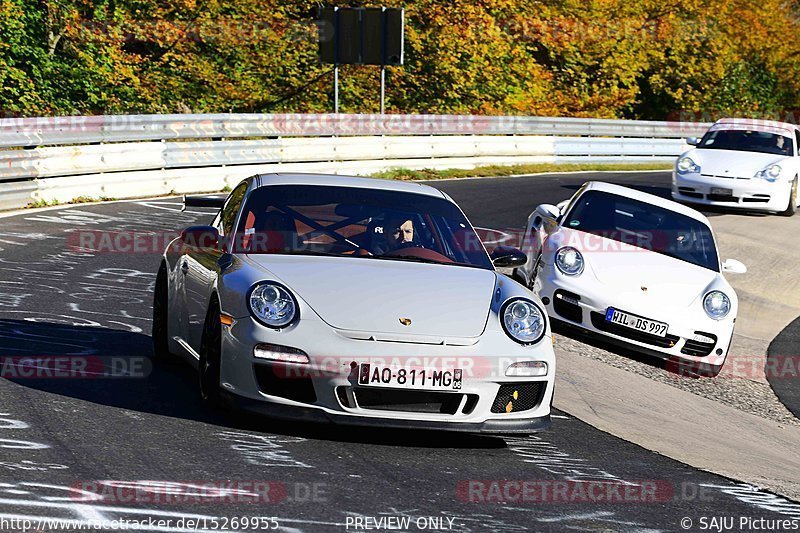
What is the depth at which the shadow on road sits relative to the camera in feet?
22.2

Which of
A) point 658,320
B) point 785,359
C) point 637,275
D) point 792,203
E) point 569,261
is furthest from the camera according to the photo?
point 792,203

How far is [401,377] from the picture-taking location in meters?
6.32

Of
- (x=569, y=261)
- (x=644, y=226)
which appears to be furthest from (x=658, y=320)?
(x=644, y=226)

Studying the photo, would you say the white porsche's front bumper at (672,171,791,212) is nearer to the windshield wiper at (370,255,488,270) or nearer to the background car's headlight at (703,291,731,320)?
the background car's headlight at (703,291,731,320)

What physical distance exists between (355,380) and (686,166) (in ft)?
52.5

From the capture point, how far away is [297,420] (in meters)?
6.45

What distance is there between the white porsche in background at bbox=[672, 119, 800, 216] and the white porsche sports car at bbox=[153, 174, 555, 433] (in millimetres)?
14107

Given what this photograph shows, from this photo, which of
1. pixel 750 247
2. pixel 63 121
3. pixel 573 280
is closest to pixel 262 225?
pixel 573 280

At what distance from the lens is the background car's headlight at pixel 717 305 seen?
1092cm

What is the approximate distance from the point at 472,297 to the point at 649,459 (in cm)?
124

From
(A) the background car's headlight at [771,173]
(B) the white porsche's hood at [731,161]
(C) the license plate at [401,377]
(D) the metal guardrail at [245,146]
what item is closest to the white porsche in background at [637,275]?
(C) the license plate at [401,377]

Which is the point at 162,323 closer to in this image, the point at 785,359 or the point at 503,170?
the point at 785,359

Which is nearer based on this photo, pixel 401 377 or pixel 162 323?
pixel 401 377

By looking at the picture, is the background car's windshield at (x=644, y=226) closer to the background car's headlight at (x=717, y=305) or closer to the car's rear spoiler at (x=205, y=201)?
the background car's headlight at (x=717, y=305)
